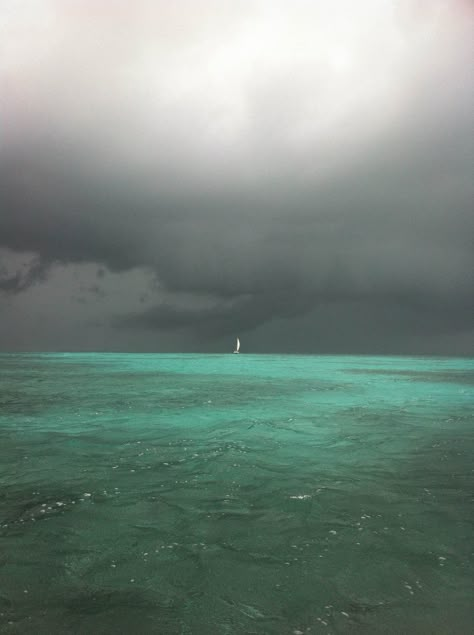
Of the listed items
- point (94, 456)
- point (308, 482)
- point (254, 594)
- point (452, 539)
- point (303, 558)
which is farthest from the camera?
point (94, 456)

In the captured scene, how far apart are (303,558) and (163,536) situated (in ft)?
7.52

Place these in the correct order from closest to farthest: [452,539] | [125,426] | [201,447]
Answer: [452,539] → [201,447] → [125,426]

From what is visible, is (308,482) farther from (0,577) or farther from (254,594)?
(0,577)

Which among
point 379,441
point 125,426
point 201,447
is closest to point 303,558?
point 201,447

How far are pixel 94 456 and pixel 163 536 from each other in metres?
5.91

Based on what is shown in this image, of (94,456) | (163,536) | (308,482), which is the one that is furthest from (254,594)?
(94,456)

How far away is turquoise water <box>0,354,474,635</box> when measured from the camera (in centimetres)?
473

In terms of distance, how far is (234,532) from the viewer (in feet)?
22.9

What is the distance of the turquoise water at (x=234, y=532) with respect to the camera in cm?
473

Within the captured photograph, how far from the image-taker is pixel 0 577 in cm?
543

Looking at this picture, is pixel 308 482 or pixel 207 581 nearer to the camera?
pixel 207 581

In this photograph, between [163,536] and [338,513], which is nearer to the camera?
[163,536]

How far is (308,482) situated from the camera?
9781mm

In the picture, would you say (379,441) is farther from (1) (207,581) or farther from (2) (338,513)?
(1) (207,581)
